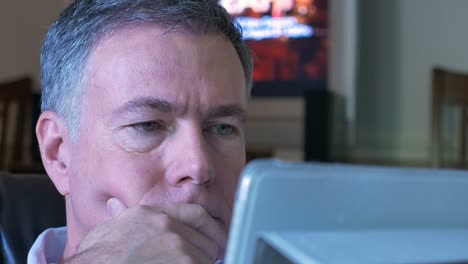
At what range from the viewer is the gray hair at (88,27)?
851mm

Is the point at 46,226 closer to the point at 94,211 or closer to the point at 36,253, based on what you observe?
the point at 36,253

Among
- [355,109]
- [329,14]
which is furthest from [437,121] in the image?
[329,14]

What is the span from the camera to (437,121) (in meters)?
2.57

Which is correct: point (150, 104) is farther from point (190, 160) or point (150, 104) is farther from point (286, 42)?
point (286, 42)

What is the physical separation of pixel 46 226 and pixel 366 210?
984 mm

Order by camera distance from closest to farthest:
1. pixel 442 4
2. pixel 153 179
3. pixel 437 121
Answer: pixel 153 179, pixel 437 121, pixel 442 4

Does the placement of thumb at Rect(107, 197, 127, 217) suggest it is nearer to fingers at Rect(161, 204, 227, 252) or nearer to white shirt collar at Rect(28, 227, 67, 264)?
fingers at Rect(161, 204, 227, 252)

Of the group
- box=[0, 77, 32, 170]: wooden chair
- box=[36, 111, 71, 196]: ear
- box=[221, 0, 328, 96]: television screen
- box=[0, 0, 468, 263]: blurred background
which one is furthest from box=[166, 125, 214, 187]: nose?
box=[0, 77, 32, 170]: wooden chair

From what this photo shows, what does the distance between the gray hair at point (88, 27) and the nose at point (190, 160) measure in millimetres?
192

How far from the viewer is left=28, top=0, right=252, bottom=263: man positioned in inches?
29.2

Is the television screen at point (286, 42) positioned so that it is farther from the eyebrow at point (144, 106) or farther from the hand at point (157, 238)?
the hand at point (157, 238)

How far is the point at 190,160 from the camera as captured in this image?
727mm

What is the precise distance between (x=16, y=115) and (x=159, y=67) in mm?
2845

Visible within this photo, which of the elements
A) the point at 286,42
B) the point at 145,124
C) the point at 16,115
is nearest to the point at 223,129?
the point at 145,124
